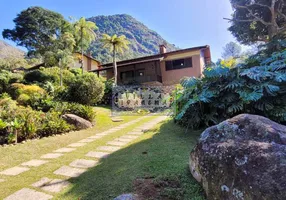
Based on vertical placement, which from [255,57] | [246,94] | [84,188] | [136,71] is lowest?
[84,188]

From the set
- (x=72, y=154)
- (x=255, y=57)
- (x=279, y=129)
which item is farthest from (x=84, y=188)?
(x=255, y=57)

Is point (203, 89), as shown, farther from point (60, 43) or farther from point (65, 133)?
point (60, 43)

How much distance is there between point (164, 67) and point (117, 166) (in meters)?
19.0

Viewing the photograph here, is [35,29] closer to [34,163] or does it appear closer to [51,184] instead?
[34,163]

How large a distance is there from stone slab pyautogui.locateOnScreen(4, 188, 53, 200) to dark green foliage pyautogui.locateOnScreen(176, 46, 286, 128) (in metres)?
3.12

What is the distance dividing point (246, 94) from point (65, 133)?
539 centimetres

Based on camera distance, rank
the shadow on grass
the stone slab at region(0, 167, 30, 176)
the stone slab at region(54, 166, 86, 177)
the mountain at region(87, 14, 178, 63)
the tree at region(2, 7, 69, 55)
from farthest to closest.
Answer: the mountain at region(87, 14, 178, 63)
the tree at region(2, 7, 69, 55)
the stone slab at region(0, 167, 30, 176)
the stone slab at region(54, 166, 86, 177)
the shadow on grass

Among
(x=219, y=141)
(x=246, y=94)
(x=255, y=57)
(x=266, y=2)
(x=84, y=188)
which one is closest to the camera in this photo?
(x=219, y=141)

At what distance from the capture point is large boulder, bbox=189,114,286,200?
1.56 m

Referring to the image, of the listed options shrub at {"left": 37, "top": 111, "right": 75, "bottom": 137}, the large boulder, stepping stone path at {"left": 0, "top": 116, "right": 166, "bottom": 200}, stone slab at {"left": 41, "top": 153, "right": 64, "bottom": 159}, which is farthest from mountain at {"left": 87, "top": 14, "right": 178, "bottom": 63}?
the large boulder

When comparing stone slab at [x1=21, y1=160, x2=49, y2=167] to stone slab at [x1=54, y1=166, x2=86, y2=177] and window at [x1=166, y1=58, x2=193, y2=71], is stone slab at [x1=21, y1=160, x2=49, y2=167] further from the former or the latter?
window at [x1=166, y1=58, x2=193, y2=71]

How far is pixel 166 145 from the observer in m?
4.25

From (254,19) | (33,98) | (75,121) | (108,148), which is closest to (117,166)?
(108,148)

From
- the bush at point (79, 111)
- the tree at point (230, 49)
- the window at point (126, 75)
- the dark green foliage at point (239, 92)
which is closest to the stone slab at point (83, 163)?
the dark green foliage at point (239, 92)
